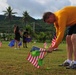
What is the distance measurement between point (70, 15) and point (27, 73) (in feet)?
6.33

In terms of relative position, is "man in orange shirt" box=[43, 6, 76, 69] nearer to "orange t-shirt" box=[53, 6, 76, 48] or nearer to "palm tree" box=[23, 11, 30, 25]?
"orange t-shirt" box=[53, 6, 76, 48]

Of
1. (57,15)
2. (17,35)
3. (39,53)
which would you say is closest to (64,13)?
(57,15)

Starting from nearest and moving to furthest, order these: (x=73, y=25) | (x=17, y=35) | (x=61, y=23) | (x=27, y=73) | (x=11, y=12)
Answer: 1. (x=27, y=73)
2. (x=61, y=23)
3. (x=73, y=25)
4. (x=17, y=35)
5. (x=11, y=12)

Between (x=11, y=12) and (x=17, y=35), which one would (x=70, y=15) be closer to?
(x=17, y=35)

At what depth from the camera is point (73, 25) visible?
782 cm

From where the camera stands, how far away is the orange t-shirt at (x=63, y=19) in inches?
283

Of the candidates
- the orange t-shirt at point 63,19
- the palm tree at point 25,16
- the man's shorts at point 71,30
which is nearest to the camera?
the orange t-shirt at point 63,19

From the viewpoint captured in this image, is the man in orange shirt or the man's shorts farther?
the man's shorts

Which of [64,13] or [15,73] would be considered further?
[64,13]

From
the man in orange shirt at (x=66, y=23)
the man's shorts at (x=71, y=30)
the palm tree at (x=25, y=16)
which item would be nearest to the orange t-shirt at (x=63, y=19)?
the man in orange shirt at (x=66, y=23)

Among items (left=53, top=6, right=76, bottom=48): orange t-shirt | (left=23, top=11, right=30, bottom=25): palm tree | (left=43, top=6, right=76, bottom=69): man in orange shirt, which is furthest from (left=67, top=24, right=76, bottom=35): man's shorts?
(left=23, top=11, right=30, bottom=25): palm tree

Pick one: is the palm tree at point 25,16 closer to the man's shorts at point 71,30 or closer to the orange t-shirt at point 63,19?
the man's shorts at point 71,30

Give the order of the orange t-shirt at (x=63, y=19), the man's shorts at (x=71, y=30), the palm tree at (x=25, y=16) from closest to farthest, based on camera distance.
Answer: the orange t-shirt at (x=63, y=19) < the man's shorts at (x=71, y=30) < the palm tree at (x=25, y=16)

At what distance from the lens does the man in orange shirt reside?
722 centimetres
